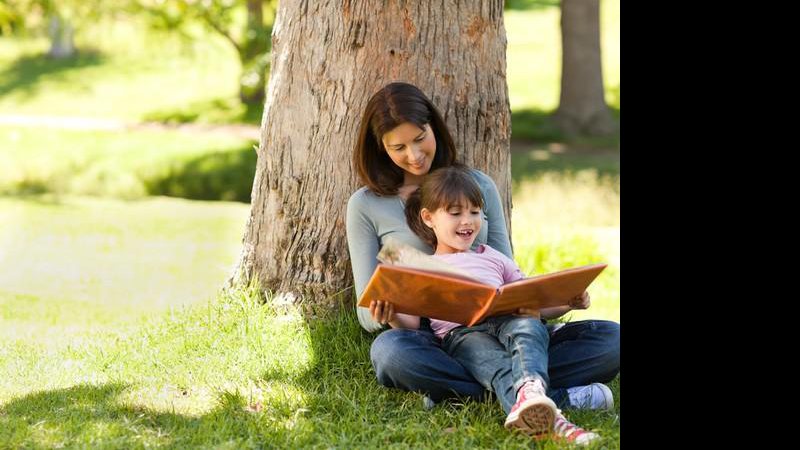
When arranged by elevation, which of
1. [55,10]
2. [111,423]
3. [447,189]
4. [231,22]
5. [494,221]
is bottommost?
[111,423]

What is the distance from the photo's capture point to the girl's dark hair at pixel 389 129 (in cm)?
427

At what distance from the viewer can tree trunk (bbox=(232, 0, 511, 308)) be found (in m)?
4.82

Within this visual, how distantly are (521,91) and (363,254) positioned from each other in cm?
1507

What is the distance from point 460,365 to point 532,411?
0.53 m

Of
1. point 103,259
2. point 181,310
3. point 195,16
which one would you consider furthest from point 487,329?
point 195,16

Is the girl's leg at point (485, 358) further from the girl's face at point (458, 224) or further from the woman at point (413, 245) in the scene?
the girl's face at point (458, 224)

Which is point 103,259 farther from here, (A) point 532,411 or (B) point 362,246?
(A) point 532,411

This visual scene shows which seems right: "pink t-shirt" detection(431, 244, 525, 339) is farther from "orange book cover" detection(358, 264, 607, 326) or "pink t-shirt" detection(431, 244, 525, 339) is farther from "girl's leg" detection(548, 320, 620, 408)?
"girl's leg" detection(548, 320, 620, 408)

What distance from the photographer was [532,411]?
3527mm

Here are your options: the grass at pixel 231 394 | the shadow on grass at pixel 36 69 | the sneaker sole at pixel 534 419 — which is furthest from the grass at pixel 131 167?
the sneaker sole at pixel 534 419

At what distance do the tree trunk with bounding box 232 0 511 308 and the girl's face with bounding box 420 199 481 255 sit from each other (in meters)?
0.89

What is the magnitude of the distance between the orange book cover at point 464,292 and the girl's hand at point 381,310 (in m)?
0.02

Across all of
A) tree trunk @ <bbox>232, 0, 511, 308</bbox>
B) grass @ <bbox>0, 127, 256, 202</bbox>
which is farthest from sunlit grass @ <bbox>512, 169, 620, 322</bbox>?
grass @ <bbox>0, 127, 256, 202</bbox>
